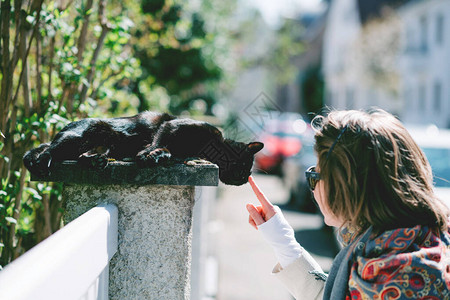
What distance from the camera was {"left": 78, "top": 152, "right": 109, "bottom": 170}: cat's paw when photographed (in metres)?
1.93

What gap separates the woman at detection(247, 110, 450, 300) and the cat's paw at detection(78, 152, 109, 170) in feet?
2.58

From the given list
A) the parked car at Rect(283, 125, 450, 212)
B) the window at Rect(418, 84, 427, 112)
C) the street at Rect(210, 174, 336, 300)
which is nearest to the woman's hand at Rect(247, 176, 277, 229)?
the parked car at Rect(283, 125, 450, 212)

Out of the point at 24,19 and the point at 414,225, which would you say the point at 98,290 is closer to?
the point at 414,225

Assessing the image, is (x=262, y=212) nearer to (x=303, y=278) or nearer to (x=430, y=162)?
(x=303, y=278)

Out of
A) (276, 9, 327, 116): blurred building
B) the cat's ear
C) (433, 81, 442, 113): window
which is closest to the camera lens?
the cat's ear

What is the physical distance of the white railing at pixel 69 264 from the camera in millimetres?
1092

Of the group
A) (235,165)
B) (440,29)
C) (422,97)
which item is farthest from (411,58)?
(235,165)

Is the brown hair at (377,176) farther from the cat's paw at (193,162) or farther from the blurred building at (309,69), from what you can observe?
the blurred building at (309,69)

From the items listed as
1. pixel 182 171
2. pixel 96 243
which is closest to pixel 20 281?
pixel 96 243

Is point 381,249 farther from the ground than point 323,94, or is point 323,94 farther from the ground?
point 381,249

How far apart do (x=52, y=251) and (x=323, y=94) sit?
43729 millimetres

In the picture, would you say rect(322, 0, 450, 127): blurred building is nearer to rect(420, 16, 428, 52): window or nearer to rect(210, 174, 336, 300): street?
rect(420, 16, 428, 52): window

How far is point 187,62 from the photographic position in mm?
→ 11039

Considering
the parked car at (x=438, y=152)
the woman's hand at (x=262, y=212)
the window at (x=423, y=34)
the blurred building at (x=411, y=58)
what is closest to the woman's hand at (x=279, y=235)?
the woman's hand at (x=262, y=212)
